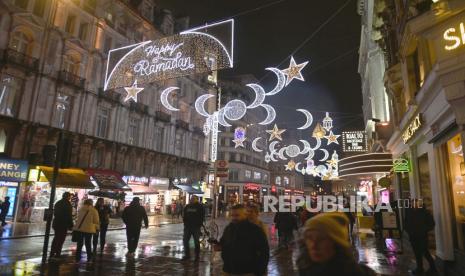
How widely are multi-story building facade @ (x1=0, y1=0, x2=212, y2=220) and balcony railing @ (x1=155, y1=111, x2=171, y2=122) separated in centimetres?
10

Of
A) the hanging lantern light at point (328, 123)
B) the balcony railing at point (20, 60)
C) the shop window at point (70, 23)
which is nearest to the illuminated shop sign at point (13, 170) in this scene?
the balcony railing at point (20, 60)

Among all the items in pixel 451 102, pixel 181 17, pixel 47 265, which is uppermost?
pixel 181 17

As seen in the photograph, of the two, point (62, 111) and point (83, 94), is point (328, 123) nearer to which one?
point (83, 94)

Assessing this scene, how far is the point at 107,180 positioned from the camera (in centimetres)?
2641

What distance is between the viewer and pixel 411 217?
8547 millimetres

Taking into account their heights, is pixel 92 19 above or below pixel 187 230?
above

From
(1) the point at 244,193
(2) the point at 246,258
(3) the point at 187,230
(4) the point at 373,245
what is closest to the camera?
(2) the point at 246,258

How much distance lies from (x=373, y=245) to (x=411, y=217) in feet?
21.4

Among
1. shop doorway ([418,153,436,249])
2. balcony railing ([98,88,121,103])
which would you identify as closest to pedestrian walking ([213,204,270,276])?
shop doorway ([418,153,436,249])

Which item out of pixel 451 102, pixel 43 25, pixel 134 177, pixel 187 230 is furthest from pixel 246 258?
pixel 134 177

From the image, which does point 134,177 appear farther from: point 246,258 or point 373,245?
point 246,258

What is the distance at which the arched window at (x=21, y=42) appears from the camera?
878 inches

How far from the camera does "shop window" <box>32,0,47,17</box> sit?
77.8ft

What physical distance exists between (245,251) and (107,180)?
2453 cm
